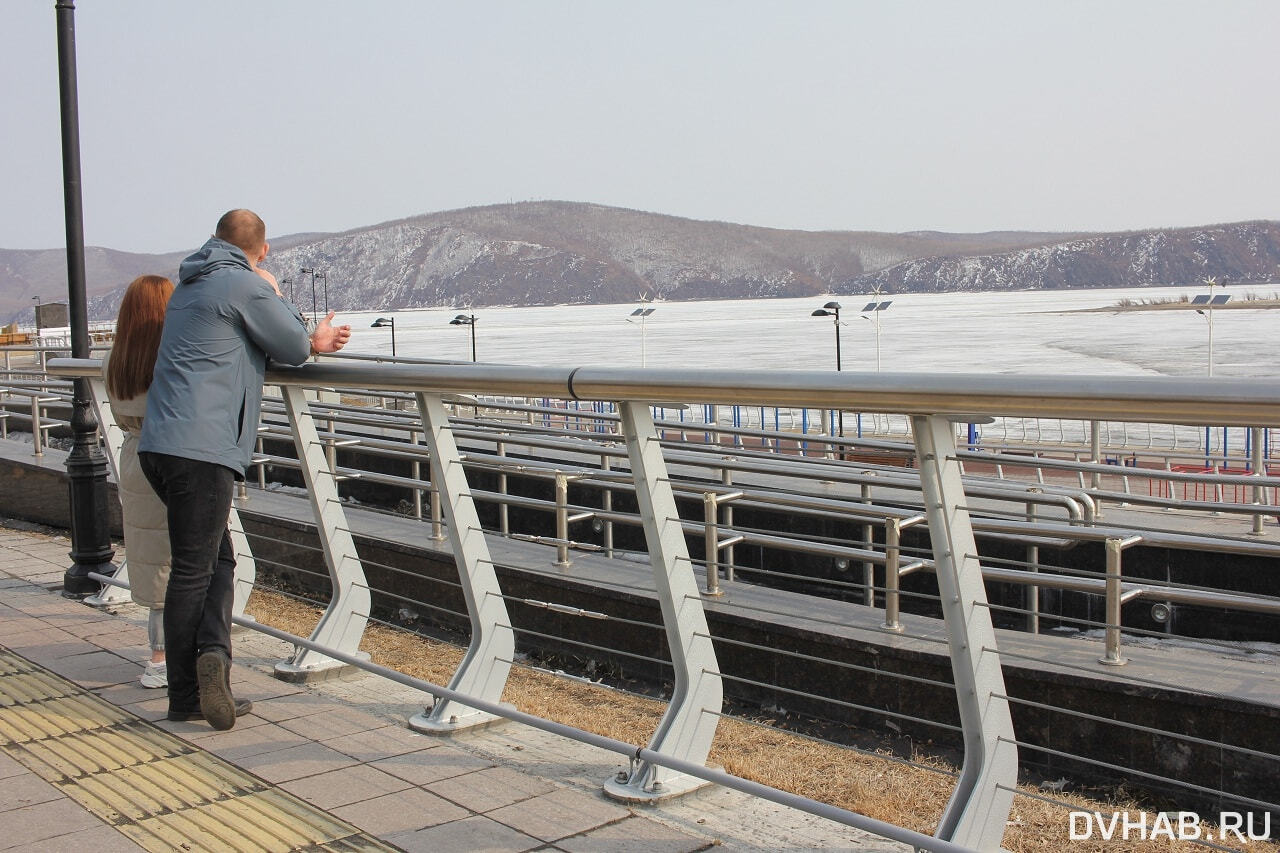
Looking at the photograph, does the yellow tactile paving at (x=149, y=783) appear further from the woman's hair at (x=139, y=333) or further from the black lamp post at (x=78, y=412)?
the black lamp post at (x=78, y=412)

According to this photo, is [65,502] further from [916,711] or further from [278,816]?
[278,816]

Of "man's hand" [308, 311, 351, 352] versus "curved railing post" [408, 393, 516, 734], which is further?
"man's hand" [308, 311, 351, 352]

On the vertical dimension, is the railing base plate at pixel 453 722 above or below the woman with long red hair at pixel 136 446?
below

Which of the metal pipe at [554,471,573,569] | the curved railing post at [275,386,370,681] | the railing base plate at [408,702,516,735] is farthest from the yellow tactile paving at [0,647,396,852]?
the metal pipe at [554,471,573,569]

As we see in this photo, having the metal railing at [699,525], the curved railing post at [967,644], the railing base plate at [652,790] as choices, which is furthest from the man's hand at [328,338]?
the curved railing post at [967,644]

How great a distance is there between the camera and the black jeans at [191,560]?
3.66 meters

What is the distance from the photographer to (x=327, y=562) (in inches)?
168

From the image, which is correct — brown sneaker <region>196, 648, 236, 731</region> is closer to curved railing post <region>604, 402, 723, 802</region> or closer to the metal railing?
the metal railing

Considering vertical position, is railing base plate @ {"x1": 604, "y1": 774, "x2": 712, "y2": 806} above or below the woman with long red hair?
below

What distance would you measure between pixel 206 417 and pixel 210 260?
47 cm

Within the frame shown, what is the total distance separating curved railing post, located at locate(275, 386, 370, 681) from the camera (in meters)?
4.27

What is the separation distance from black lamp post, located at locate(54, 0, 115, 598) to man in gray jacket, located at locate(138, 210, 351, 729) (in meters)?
2.56

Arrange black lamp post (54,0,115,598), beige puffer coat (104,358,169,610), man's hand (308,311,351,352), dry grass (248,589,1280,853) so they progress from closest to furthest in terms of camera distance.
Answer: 1. dry grass (248,589,1280,853)
2. man's hand (308,311,351,352)
3. beige puffer coat (104,358,169,610)
4. black lamp post (54,0,115,598)

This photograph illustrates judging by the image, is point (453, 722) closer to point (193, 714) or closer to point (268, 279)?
point (193, 714)
